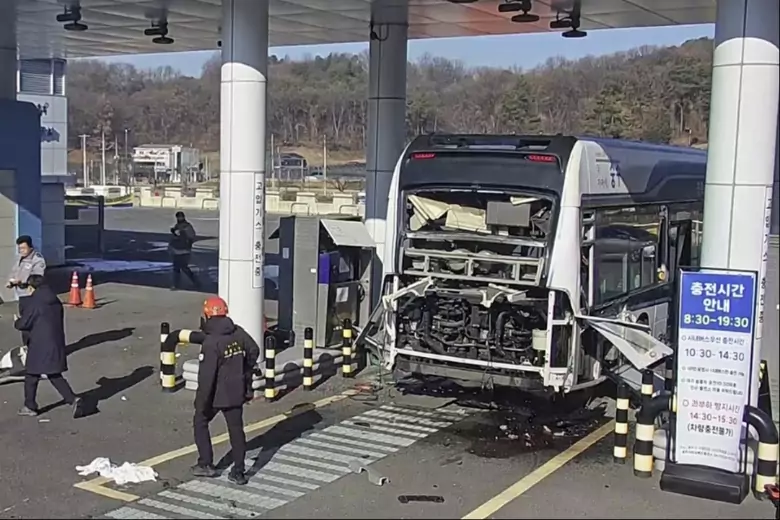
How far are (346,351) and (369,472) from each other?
4581 millimetres

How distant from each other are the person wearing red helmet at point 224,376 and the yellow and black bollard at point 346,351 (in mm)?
4671

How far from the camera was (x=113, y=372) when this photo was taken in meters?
13.2

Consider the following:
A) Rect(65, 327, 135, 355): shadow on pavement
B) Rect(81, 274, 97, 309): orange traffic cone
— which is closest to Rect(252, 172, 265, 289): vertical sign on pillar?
Rect(65, 327, 135, 355): shadow on pavement

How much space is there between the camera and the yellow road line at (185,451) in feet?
26.7

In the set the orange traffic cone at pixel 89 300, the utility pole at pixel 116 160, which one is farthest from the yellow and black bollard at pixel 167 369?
the utility pole at pixel 116 160

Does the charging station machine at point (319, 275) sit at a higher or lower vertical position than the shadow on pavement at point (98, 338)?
higher

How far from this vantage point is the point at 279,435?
10.2m

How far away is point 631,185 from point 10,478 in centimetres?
851

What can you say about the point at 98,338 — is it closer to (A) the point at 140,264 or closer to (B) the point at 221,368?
(B) the point at 221,368

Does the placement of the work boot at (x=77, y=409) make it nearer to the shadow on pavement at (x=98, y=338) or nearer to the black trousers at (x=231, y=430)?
the black trousers at (x=231, y=430)

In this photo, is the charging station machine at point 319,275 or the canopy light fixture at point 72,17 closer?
the charging station machine at point 319,275

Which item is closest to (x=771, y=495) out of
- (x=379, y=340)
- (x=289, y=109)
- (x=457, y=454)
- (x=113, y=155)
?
(x=457, y=454)

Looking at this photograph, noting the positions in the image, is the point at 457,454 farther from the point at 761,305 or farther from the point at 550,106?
the point at 550,106

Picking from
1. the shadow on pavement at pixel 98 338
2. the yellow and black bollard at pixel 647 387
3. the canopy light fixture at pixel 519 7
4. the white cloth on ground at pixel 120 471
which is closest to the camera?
the white cloth on ground at pixel 120 471
